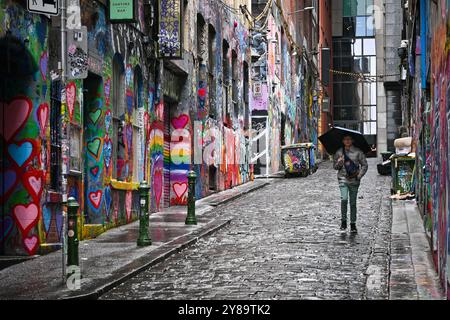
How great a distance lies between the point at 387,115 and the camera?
2963 inches

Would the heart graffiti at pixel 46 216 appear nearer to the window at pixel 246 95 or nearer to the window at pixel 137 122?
the window at pixel 137 122

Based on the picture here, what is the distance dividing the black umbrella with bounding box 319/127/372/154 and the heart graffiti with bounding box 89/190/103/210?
4426 mm

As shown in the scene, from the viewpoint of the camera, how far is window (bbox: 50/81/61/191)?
1341 cm

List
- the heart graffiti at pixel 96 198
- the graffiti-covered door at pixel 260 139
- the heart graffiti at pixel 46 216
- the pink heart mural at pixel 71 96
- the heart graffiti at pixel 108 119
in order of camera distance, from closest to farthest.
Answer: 1. the heart graffiti at pixel 46 216
2. the pink heart mural at pixel 71 96
3. the heart graffiti at pixel 96 198
4. the heart graffiti at pixel 108 119
5. the graffiti-covered door at pixel 260 139

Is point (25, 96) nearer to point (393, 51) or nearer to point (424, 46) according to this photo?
point (424, 46)

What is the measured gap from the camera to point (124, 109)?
1747 cm

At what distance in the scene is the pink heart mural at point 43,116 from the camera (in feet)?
41.0

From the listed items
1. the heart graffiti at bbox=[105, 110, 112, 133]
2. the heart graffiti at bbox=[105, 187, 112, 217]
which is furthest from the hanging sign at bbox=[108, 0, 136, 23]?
the heart graffiti at bbox=[105, 187, 112, 217]

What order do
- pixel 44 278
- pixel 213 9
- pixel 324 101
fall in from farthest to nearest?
1. pixel 324 101
2. pixel 213 9
3. pixel 44 278

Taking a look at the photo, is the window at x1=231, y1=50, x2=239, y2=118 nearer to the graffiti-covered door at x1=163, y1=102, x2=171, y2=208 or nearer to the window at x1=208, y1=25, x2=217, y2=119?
the window at x1=208, y1=25, x2=217, y2=119

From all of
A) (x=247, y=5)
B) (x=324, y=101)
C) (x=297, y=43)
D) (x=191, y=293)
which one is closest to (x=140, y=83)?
(x=191, y=293)

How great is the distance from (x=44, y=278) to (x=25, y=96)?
3192mm

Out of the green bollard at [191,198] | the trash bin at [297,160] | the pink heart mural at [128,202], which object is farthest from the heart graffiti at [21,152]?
the trash bin at [297,160]

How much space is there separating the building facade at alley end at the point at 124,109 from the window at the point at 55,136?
2 cm
